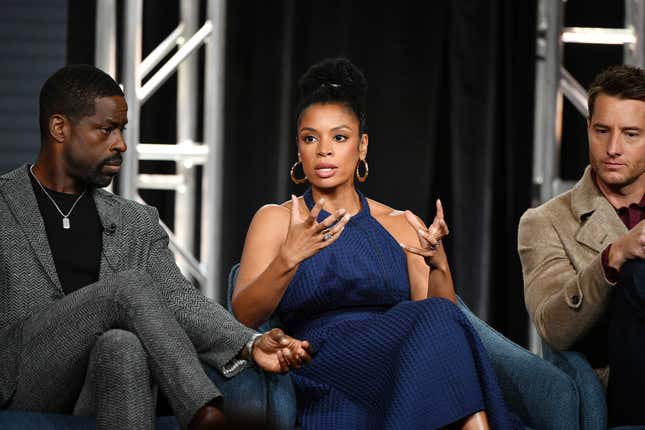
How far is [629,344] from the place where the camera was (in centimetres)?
262

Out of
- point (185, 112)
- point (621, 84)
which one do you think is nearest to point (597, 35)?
point (621, 84)

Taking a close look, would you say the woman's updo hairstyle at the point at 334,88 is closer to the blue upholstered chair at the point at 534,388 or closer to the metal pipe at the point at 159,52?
the blue upholstered chair at the point at 534,388

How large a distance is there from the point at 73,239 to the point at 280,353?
69 cm

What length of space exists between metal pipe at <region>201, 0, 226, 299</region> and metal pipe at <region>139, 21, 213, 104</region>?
0.04m

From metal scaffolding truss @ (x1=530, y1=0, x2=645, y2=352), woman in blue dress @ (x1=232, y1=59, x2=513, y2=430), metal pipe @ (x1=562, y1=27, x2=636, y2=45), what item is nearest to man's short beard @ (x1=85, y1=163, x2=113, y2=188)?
woman in blue dress @ (x1=232, y1=59, x2=513, y2=430)

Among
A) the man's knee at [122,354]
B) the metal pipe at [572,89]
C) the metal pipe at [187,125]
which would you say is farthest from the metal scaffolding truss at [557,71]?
the man's knee at [122,354]

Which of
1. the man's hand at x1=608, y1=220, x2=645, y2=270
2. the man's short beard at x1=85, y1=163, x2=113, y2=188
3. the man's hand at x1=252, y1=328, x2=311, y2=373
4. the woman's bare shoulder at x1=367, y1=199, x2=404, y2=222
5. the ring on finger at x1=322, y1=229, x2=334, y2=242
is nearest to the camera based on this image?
the man's hand at x1=252, y1=328, x2=311, y2=373

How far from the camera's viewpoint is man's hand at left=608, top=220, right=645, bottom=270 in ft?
8.62

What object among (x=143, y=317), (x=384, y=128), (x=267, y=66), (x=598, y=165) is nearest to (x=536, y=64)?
(x=384, y=128)

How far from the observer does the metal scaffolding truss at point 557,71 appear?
4559 millimetres

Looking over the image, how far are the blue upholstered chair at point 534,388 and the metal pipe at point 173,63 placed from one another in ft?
6.32

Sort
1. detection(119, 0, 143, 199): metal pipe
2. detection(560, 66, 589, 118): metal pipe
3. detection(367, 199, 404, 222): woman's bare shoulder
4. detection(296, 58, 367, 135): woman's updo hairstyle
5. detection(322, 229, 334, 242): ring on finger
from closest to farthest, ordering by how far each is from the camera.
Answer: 1. detection(322, 229, 334, 242): ring on finger
2. detection(296, 58, 367, 135): woman's updo hairstyle
3. detection(367, 199, 404, 222): woman's bare shoulder
4. detection(119, 0, 143, 199): metal pipe
5. detection(560, 66, 589, 118): metal pipe

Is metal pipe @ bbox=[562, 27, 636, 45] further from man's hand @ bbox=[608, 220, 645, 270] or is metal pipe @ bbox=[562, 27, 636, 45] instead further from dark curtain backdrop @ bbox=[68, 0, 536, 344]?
man's hand @ bbox=[608, 220, 645, 270]

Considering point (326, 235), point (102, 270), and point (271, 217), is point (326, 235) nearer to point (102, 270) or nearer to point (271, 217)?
point (271, 217)
